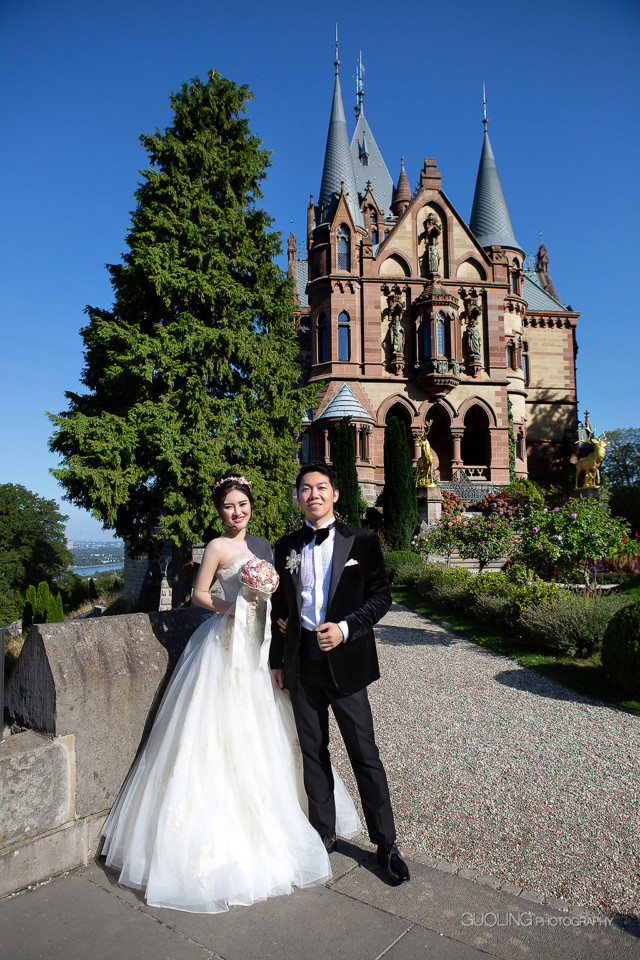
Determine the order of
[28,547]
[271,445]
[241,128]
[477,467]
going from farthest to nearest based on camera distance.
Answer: [28,547]
[477,467]
[241,128]
[271,445]

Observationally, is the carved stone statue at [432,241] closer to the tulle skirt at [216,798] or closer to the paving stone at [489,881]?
A: the tulle skirt at [216,798]

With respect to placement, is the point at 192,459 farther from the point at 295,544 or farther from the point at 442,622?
the point at 295,544

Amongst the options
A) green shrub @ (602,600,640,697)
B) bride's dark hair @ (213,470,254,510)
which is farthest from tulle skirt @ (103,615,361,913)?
green shrub @ (602,600,640,697)

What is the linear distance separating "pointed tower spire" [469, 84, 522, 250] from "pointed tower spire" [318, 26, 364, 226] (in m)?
7.01

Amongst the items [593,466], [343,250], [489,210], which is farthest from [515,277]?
[593,466]

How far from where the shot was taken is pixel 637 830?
3.87m

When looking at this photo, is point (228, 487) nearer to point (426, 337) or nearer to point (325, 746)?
point (325, 746)

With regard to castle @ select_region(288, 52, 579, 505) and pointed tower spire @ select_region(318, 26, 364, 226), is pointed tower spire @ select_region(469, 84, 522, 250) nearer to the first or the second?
castle @ select_region(288, 52, 579, 505)

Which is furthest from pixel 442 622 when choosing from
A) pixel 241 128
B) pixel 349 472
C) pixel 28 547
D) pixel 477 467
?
pixel 28 547

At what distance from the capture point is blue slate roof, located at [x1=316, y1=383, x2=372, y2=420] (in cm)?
2759

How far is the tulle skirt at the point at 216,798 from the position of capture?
111 inches

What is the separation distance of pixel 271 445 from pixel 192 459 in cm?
211

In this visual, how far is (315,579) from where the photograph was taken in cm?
340

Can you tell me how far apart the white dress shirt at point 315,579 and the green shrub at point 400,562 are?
540 inches
